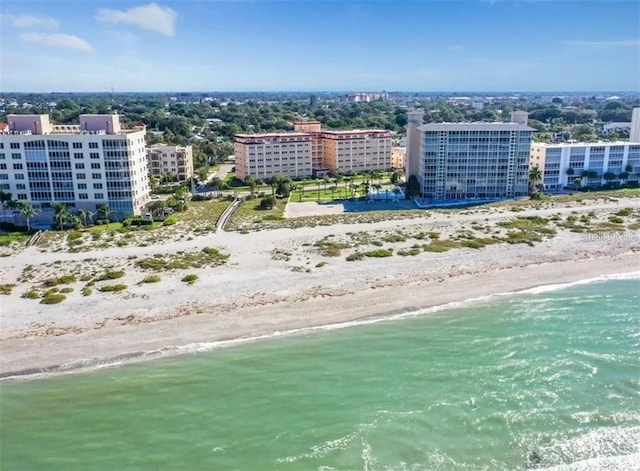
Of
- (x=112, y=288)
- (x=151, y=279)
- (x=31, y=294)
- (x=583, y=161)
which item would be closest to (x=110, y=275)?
(x=112, y=288)

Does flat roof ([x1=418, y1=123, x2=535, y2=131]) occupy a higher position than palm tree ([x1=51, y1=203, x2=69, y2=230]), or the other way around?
flat roof ([x1=418, y1=123, x2=535, y2=131])

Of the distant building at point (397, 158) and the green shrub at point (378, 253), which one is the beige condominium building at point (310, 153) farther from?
the green shrub at point (378, 253)

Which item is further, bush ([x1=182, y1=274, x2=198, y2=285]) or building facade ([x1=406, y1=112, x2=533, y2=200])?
building facade ([x1=406, y1=112, x2=533, y2=200])

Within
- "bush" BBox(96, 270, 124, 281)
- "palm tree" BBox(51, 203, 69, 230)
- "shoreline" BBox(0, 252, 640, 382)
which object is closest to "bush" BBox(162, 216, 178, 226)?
"palm tree" BBox(51, 203, 69, 230)

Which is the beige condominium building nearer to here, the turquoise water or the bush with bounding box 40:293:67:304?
the bush with bounding box 40:293:67:304

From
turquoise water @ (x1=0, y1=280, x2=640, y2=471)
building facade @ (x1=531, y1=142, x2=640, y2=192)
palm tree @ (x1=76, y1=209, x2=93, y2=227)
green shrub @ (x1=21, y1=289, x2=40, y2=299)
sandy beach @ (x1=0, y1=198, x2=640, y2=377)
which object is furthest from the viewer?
building facade @ (x1=531, y1=142, x2=640, y2=192)

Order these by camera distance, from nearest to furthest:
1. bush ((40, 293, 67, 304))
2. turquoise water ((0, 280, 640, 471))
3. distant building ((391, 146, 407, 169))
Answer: turquoise water ((0, 280, 640, 471))
bush ((40, 293, 67, 304))
distant building ((391, 146, 407, 169))
